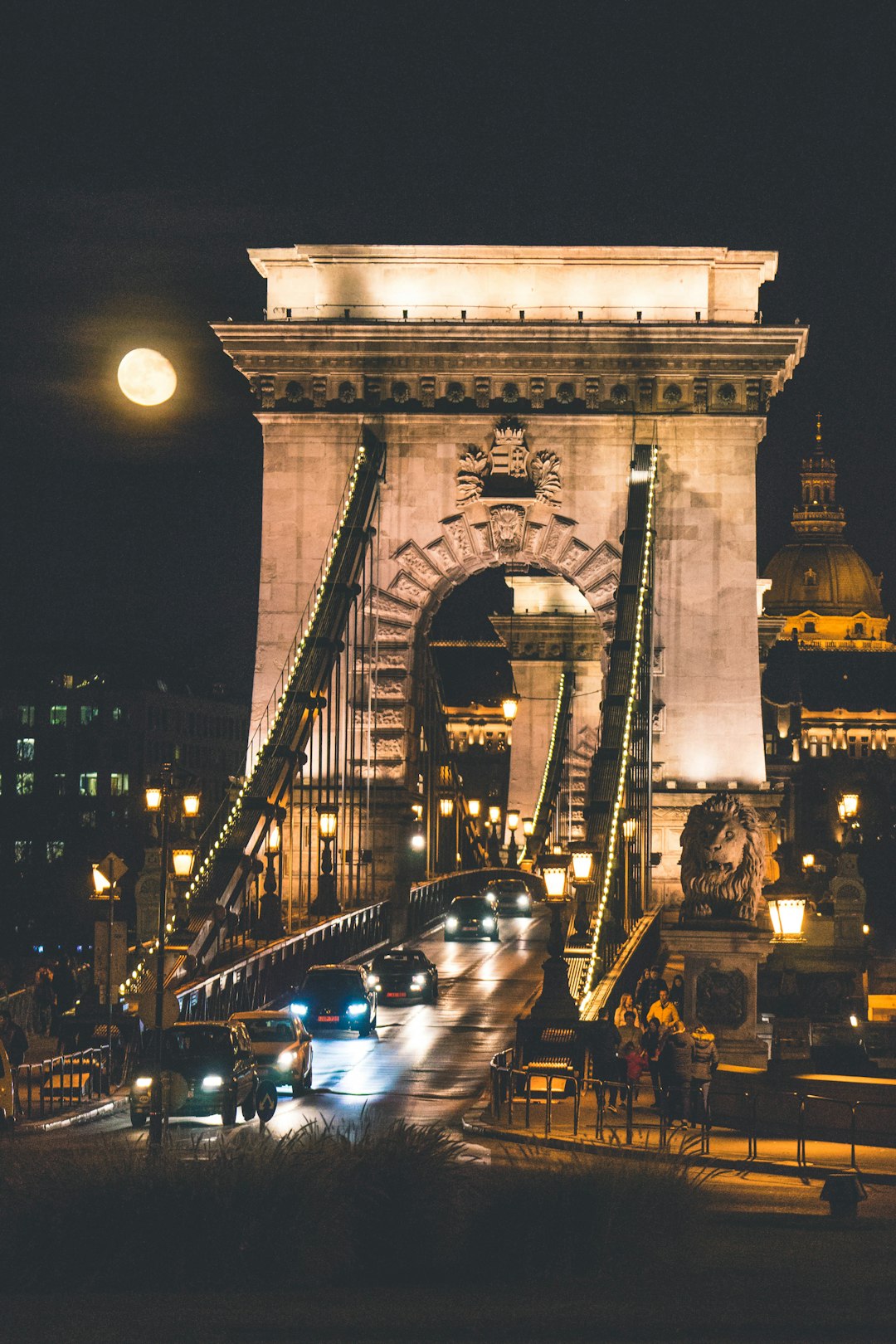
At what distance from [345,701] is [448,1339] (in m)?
45.0

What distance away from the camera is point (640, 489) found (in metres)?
59.9

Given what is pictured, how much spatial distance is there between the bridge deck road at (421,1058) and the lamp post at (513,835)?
19.2m

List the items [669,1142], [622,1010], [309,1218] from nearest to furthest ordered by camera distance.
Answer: [309,1218], [669,1142], [622,1010]

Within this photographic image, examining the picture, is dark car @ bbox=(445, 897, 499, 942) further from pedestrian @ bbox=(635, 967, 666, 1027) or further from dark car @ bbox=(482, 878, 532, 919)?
pedestrian @ bbox=(635, 967, 666, 1027)

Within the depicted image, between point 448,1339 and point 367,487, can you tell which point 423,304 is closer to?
point 367,487

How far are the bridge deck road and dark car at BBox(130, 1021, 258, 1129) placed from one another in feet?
0.92

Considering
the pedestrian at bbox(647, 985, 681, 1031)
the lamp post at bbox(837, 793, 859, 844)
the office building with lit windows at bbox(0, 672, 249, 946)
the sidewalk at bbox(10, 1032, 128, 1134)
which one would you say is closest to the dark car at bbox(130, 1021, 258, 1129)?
the sidewalk at bbox(10, 1032, 128, 1134)

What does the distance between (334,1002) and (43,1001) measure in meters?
6.73

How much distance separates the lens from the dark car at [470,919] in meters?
66.6

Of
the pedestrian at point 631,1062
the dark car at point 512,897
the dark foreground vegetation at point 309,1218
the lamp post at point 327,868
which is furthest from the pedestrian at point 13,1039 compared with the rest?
the dark car at point 512,897

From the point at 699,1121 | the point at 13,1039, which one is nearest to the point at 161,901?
the point at 13,1039

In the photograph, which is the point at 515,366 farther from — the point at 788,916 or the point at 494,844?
the point at 494,844

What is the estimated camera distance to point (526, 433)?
60812 mm

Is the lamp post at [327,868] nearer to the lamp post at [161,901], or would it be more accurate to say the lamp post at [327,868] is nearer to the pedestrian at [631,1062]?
the lamp post at [161,901]
